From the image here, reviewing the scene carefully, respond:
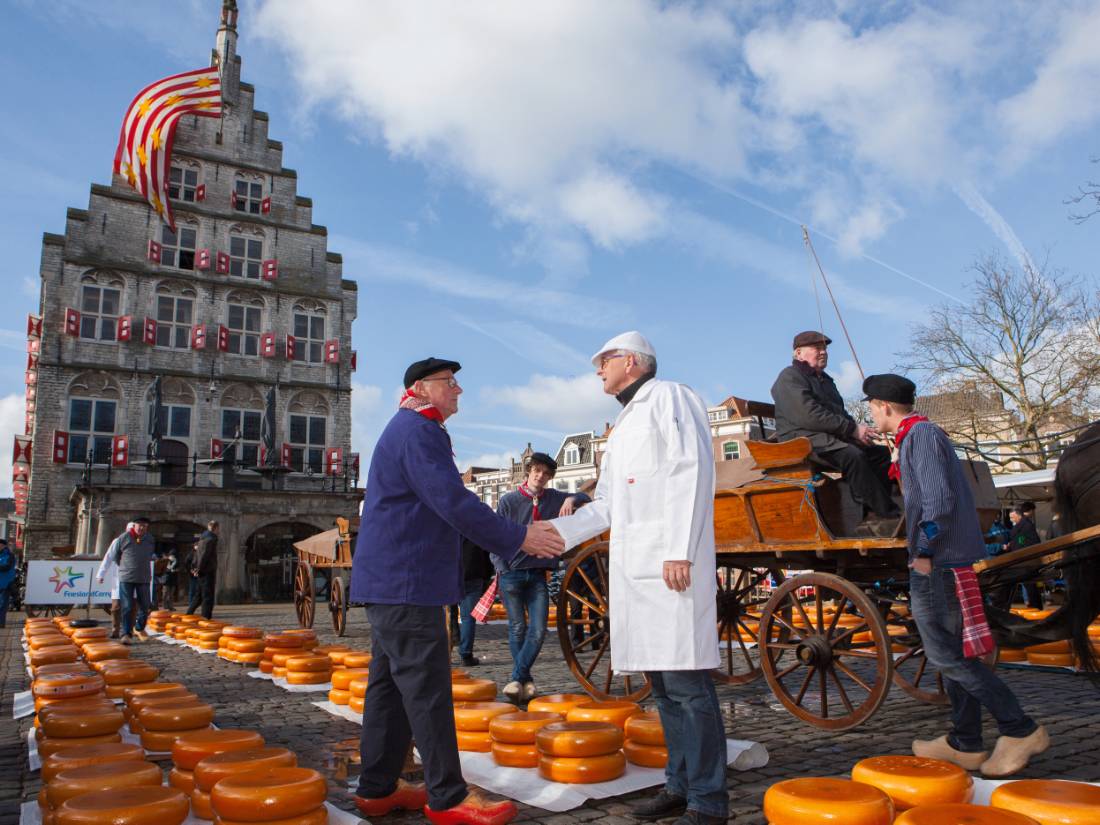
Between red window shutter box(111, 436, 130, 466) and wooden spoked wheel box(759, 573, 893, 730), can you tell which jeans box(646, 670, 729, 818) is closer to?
wooden spoked wheel box(759, 573, 893, 730)

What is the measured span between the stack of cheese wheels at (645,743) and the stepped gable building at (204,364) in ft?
75.6

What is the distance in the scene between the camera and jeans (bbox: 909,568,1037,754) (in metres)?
3.86

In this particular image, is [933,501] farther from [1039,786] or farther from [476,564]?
[476,564]

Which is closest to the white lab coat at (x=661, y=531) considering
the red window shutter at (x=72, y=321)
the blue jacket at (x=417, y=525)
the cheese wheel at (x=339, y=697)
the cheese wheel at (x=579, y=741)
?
the blue jacket at (x=417, y=525)

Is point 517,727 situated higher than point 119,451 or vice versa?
point 119,451

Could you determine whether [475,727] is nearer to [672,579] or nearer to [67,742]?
[672,579]

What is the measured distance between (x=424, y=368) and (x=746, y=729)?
10.6 feet

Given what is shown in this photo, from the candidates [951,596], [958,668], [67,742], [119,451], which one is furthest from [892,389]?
[119,451]

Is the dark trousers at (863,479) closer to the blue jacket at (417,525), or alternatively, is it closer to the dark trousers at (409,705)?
the blue jacket at (417,525)

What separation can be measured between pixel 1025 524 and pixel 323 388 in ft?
79.3

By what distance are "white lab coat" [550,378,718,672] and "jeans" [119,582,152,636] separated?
1157 centimetres

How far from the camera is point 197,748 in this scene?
12.6ft

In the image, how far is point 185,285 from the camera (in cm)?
2936

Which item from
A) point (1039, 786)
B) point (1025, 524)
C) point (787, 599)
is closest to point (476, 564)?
point (787, 599)
